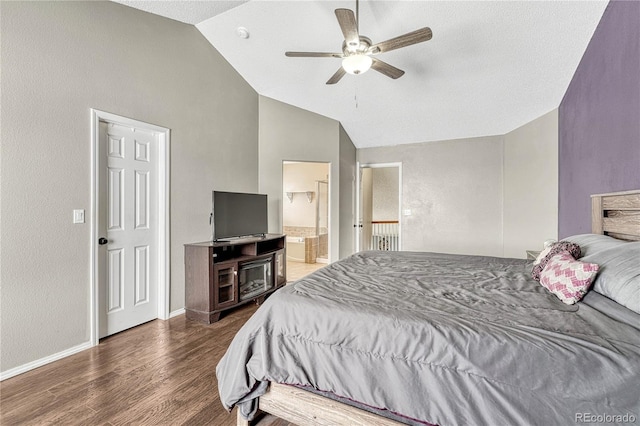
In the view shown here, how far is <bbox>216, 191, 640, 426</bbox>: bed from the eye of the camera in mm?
1026

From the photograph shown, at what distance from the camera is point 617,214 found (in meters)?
2.20

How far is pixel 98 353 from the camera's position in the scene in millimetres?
2400

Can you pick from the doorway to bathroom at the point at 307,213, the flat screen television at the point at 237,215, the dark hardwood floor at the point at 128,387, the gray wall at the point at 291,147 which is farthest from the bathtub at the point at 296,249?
the dark hardwood floor at the point at 128,387

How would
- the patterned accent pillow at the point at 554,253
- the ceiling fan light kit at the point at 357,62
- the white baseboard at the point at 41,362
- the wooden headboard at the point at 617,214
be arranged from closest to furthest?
the patterned accent pillow at the point at 554,253 → the wooden headboard at the point at 617,214 → the white baseboard at the point at 41,362 → the ceiling fan light kit at the point at 357,62

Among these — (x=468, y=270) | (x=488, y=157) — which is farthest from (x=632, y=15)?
(x=488, y=157)

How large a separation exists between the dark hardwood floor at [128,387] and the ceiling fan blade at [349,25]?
2.60 m

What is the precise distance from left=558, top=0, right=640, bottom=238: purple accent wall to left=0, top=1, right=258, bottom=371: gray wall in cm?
401

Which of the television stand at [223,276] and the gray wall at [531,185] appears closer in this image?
the television stand at [223,276]

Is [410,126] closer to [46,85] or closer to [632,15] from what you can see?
[632,15]

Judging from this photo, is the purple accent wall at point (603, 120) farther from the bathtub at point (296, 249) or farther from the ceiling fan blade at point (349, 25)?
the bathtub at point (296, 249)

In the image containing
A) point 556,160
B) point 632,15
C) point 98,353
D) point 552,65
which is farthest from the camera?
point 556,160

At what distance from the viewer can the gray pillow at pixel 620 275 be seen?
3.89 feet

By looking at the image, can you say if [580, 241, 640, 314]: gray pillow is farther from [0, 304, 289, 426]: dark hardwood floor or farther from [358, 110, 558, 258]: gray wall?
[358, 110, 558, 258]: gray wall

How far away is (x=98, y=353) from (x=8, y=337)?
22.9 inches
